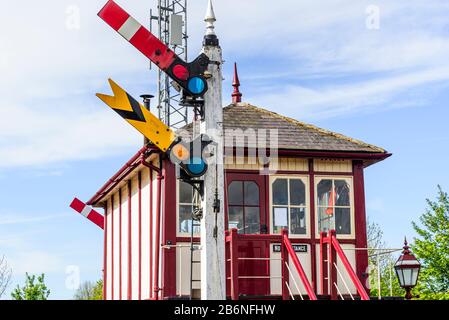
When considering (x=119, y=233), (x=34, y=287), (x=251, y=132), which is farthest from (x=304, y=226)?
(x=34, y=287)

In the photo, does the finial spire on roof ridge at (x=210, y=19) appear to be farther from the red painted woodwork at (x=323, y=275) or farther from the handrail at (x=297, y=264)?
the red painted woodwork at (x=323, y=275)

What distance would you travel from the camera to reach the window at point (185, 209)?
17.7 meters

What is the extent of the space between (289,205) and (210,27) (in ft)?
21.2

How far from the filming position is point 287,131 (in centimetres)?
1898

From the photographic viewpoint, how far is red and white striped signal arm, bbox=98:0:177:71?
12.1 metres

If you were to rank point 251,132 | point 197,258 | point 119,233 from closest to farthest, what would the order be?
point 197,258 < point 251,132 < point 119,233

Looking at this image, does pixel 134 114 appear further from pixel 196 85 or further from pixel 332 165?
pixel 332 165

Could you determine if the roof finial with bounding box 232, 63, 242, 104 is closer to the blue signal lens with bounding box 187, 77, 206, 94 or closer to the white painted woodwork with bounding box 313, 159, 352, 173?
the white painted woodwork with bounding box 313, 159, 352, 173

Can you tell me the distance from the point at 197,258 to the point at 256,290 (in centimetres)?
136

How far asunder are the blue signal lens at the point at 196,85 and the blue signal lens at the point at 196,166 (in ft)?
3.23

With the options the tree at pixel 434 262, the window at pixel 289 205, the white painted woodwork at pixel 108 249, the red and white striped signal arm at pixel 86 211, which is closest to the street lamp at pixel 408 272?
the window at pixel 289 205

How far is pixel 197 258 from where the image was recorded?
17531 mm

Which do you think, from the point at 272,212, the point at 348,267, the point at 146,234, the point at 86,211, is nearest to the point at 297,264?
the point at 348,267
